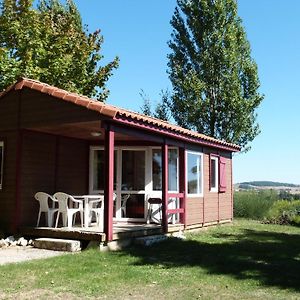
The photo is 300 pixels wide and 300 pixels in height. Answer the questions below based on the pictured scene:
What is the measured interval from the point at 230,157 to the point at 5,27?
949cm

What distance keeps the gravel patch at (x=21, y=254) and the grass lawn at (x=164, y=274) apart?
534 mm

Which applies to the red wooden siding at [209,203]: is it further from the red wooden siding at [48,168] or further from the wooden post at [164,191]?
the red wooden siding at [48,168]

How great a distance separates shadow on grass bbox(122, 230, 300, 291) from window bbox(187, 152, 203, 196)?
2.00 metres

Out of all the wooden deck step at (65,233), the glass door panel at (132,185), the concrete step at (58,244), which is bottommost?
the concrete step at (58,244)

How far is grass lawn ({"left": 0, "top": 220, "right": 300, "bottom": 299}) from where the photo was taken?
594 cm

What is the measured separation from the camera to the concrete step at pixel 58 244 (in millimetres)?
9312

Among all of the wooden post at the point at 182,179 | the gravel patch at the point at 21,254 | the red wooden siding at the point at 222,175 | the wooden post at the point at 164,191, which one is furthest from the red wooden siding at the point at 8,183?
the red wooden siding at the point at 222,175

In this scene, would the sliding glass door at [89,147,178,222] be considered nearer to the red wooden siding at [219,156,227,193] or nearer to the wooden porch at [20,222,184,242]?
the wooden porch at [20,222,184,242]

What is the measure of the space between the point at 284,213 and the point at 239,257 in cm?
1176

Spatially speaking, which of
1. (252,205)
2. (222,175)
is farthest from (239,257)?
(252,205)

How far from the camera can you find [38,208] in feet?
37.9

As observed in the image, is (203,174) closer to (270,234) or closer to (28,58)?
(270,234)

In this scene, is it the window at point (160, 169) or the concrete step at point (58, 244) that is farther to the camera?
the window at point (160, 169)

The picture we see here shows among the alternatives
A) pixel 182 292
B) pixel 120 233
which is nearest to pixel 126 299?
pixel 182 292
